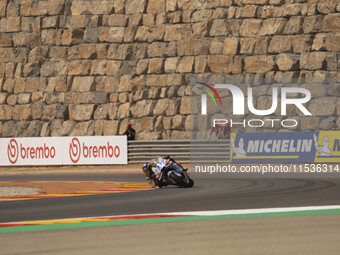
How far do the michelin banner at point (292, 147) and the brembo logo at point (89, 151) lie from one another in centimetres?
667

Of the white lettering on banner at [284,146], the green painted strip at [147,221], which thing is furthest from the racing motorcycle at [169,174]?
the white lettering on banner at [284,146]

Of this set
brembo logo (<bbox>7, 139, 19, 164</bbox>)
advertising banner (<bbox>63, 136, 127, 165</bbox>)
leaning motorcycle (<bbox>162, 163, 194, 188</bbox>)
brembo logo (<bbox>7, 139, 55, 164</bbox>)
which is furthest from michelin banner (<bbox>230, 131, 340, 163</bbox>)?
brembo logo (<bbox>7, 139, 19, 164</bbox>)

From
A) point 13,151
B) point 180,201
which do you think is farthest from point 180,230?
point 13,151

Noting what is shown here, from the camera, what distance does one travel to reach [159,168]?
19578 mm

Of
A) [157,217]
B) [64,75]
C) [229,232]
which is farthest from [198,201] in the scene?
[64,75]

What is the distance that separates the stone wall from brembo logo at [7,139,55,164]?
5116 mm

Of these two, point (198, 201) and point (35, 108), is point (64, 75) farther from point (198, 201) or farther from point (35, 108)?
point (198, 201)

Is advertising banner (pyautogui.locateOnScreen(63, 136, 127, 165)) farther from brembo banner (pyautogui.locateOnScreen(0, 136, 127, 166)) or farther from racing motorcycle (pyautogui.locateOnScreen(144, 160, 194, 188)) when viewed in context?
racing motorcycle (pyautogui.locateOnScreen(144, 160, 194, 188))

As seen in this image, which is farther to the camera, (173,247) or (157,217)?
(157,217)

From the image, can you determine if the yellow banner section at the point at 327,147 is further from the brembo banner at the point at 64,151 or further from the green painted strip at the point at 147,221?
the green painted strip at the point at 147,221

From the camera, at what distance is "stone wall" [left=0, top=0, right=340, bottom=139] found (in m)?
37.8

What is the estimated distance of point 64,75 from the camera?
4244 centimetres

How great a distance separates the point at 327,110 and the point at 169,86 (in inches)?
335

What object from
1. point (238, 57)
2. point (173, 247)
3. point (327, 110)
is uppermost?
point (238, 57)
